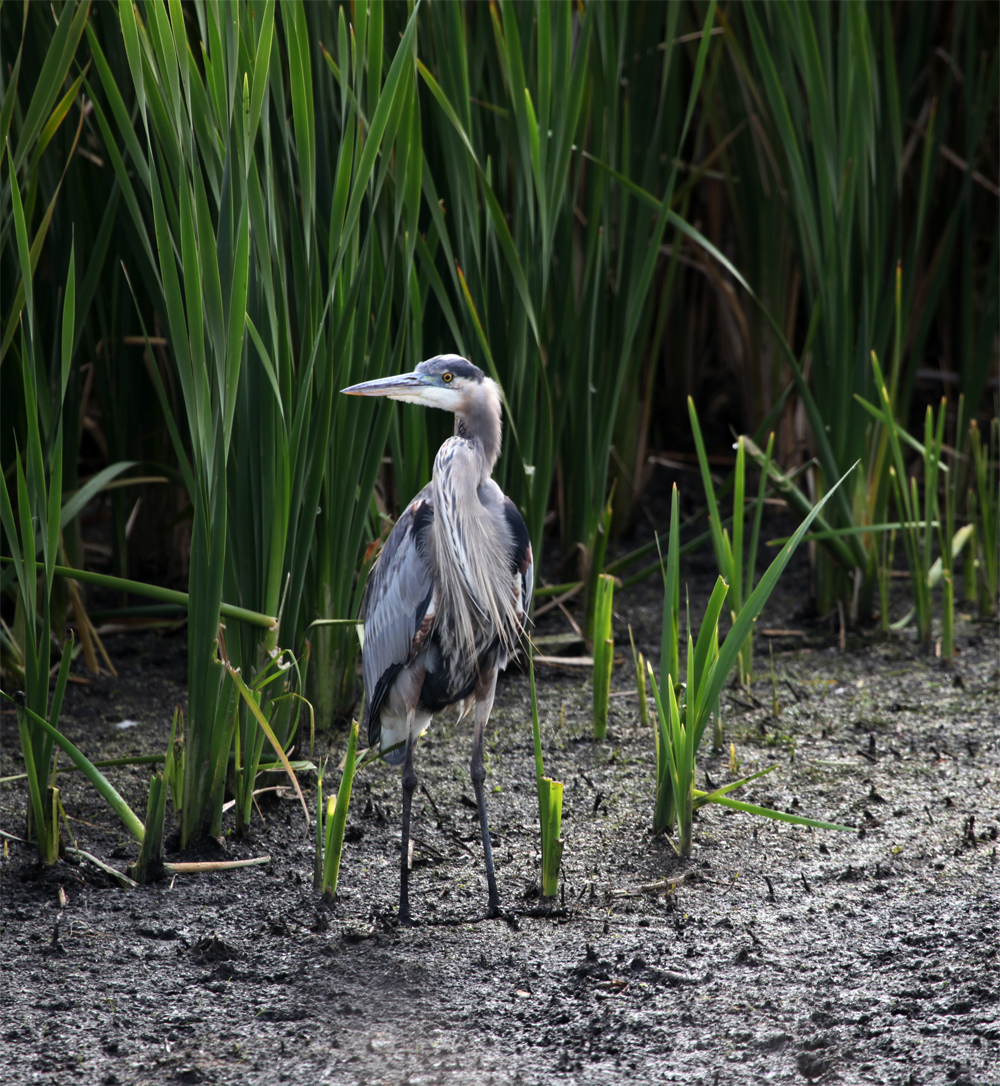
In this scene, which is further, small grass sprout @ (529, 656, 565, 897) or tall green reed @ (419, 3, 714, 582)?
tall green reed @ (419, 3, 714, 582)

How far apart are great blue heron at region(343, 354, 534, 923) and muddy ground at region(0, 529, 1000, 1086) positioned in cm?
23

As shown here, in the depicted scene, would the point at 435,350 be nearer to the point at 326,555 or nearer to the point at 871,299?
the point at 326,555

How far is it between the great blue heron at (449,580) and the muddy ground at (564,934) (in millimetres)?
226

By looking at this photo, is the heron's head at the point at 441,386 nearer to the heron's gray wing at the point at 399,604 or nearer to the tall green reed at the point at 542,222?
the heron's gray wing at the point at 399,604

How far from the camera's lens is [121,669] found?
3.34 metres

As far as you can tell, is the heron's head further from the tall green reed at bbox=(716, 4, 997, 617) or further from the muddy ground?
the tall green reed at bbox=(716, 4, 997, 617)

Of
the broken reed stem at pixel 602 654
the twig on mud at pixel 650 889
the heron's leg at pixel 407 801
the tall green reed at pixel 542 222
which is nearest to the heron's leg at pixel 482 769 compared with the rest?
the heron's leg at pixel 407 801

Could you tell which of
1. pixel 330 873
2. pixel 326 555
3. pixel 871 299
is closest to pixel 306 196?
pixel 326 555

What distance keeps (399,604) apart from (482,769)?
0.38 m

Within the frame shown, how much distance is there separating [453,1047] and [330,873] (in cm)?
48

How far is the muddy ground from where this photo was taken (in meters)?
1.71

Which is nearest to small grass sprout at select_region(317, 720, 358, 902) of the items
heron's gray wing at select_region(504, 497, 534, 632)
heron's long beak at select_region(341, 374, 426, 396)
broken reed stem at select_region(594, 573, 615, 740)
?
heron's gray wing at select_region(504, 497, 534, 632)

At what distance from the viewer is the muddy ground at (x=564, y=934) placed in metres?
1.71

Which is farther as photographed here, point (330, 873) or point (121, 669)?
point (121, 669)
